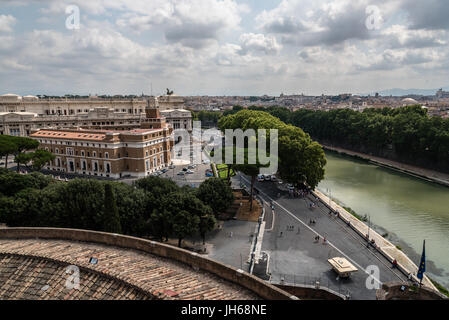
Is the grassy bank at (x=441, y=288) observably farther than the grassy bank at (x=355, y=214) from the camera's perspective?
No

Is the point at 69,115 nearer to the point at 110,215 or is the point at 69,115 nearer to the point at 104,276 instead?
the point at 110,215

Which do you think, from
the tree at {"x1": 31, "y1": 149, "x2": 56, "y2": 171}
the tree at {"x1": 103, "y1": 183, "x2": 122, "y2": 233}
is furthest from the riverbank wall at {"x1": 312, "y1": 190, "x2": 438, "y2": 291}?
Answer: the tree at {"x1": 31, "y1": 149, "x2": 56, "y2": 171}

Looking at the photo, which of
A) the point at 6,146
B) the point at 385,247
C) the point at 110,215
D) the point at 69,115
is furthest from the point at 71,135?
the point at 385,247

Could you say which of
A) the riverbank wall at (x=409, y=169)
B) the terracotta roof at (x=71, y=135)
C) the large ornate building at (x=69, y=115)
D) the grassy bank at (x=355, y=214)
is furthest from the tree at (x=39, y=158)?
the riverbank wall at (x=409, y=169)

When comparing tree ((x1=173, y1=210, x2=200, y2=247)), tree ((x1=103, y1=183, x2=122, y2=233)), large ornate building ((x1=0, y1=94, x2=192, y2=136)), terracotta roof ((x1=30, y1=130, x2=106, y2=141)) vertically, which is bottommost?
tree ((x1=173, y1=210, x2=200, y2=247))

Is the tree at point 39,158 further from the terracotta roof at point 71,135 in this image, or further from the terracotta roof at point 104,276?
the terracotta roof at point 104,276

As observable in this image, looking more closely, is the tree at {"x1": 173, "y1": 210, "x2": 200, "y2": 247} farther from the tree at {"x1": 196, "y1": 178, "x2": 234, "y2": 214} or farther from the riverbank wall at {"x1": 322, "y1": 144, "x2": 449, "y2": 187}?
the riverbank wall at {"x1": 322, "y1": 144, "x2": 449, "y2": 187}
